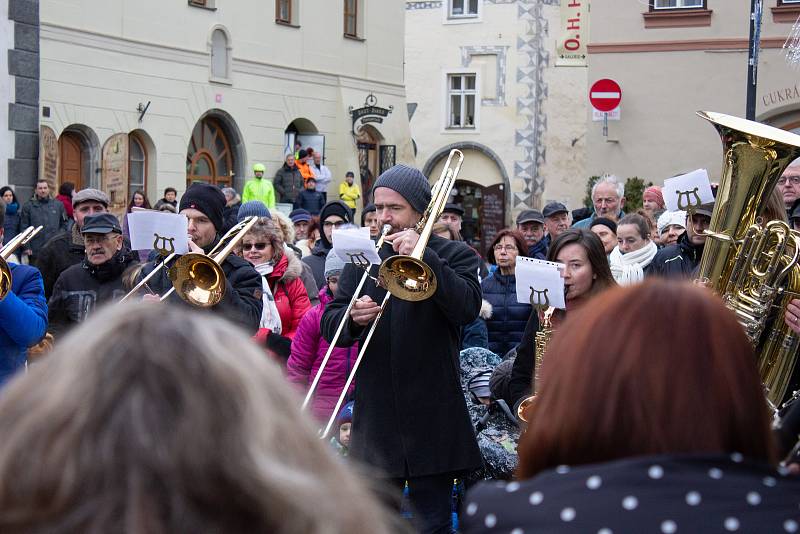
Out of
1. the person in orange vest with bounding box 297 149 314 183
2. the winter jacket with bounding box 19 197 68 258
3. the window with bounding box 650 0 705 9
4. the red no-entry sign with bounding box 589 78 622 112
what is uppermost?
the window with bounding box 650 0 705 9

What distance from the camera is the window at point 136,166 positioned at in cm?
2209

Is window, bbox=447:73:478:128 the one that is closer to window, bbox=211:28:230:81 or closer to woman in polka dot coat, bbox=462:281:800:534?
window, bbox=211:28:230:81

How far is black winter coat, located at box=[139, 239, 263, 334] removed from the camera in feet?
19.1

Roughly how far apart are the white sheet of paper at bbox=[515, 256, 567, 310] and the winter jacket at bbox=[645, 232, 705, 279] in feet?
7.27

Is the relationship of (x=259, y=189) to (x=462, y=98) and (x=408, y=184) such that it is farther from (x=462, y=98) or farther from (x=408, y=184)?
(x=408, y=184)

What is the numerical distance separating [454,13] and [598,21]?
1390 centimetres

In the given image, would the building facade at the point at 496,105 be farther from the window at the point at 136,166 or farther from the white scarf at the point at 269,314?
the white scarf at the point at 269,314

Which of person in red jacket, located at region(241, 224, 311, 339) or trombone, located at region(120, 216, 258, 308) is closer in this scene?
trombone, located at region(120, 216, 258, 308)

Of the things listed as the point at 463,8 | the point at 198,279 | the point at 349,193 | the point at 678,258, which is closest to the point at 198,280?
the point at 198,279

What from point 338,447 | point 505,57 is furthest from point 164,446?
point 505,57

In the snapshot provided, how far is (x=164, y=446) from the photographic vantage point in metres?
1.50

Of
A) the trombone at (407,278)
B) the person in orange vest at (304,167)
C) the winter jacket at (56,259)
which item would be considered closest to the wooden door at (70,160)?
the person in orange vest at (304,167)

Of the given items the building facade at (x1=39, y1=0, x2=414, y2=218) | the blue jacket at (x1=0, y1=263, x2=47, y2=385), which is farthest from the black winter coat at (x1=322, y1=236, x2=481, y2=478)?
the building facade at (x1=39, y1=0, x2=414, y2=218)

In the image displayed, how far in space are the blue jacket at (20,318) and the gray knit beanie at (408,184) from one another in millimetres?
1710
